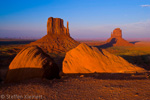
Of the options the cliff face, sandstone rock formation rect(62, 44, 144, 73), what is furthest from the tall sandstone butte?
sandstone rock formation rect(62, 44, 144, 73)

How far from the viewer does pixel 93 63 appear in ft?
31.1

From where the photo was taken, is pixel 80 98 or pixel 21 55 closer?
pixel 80 98

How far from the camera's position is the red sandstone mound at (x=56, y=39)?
4542cm

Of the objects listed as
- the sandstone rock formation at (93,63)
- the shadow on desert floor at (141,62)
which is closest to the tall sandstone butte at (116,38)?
the shadow on desert floor at (141,62)

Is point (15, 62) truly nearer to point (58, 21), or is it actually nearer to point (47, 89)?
point (47, 89)

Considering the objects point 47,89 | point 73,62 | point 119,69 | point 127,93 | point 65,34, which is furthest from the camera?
point 65,34

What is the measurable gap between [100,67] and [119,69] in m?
1.55

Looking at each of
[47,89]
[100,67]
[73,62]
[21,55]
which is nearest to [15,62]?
[21,55]

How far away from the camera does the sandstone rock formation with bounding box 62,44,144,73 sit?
929 centimetres

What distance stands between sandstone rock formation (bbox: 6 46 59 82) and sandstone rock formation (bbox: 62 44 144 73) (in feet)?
7.10

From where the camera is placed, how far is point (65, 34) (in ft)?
190

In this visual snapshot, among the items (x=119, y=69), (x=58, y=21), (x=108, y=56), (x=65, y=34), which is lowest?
(x=119, y=69)

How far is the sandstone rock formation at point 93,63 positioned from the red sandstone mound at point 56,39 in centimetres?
3309

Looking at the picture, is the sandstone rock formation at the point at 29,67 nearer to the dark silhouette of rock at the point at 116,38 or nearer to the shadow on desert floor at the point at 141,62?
the shadow on desert floor at the point at 141,62
